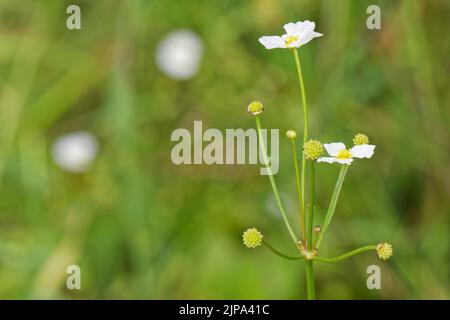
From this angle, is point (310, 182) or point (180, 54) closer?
point (310, 182)

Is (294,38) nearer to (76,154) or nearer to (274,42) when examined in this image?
(274,42)

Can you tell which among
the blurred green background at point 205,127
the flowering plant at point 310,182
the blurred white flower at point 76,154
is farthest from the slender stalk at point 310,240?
the blurred white flower at point 76,154

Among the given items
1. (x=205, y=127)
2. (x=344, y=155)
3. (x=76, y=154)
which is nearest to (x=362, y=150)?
(x=344, y=155)

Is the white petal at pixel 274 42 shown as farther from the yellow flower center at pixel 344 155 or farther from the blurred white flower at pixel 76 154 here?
the blurred white flower at pixel 76 154

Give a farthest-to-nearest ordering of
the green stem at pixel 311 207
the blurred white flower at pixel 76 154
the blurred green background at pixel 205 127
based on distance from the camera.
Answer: the blurred white flower at pixel 76 154, the blurred green background at pixel 205 127, the green stem at pixel 311 207
